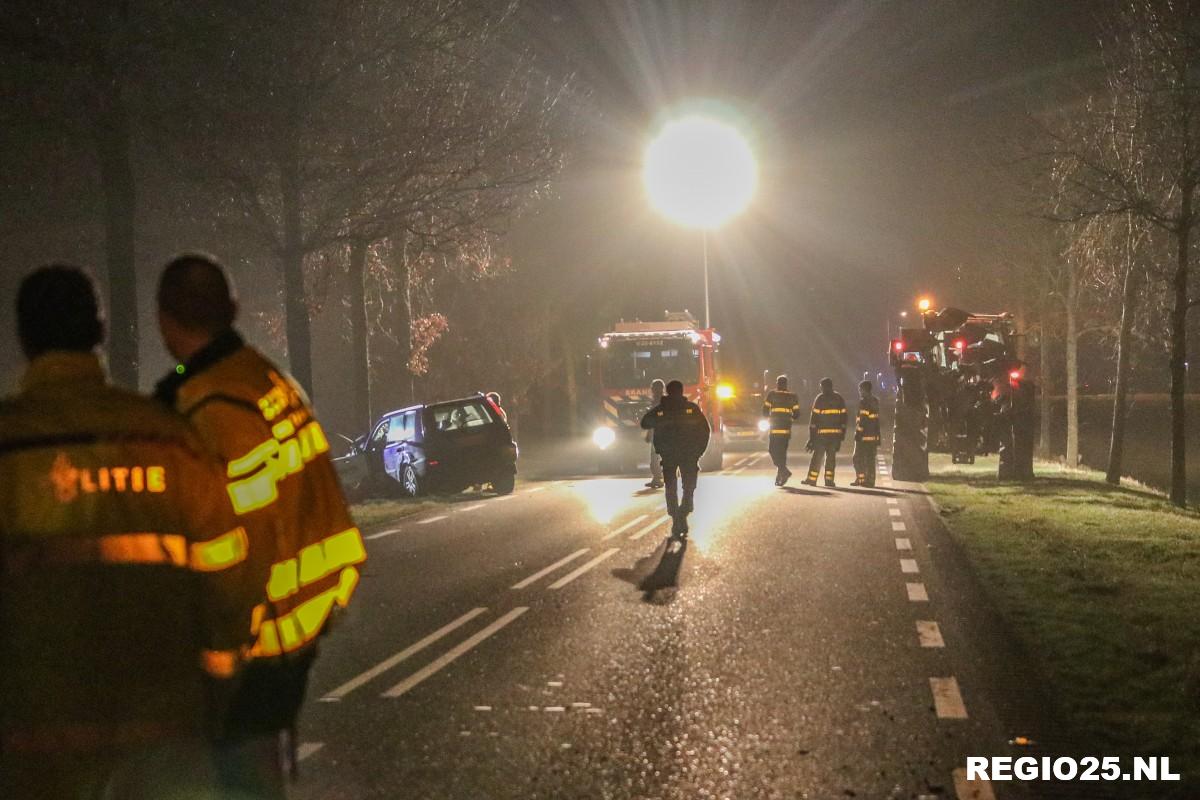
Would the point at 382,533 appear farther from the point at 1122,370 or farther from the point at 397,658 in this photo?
the point at 1122,370

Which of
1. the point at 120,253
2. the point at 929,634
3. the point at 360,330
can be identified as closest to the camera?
the point at 929,634

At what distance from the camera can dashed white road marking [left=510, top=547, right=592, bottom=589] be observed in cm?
1233

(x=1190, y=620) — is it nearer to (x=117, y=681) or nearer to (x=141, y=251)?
(x=117, y=681)

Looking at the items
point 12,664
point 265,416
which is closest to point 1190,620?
point 265,416

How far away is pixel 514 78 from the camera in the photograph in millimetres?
24188

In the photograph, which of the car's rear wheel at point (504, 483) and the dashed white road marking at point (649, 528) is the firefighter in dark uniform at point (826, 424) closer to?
the car's rear wheel at point (504, 483)

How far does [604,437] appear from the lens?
1266 inches

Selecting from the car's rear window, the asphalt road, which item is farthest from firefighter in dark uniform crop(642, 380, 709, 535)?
the car's rear window

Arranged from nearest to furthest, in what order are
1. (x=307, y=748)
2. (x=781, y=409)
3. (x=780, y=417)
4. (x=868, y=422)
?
(x=307, y=748) < (x=868, y=422) < (x=781, y=409) < (x=780, y=417)

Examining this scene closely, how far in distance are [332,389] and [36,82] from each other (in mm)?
42758

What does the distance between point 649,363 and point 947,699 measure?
974 inches

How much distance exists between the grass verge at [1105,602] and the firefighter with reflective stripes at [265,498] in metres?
4.36

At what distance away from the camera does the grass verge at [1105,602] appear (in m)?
6.95

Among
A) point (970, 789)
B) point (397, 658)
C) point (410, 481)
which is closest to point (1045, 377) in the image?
point (410, 481)
